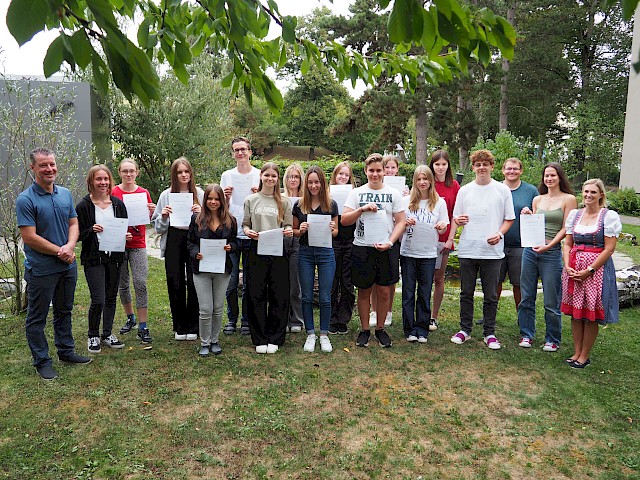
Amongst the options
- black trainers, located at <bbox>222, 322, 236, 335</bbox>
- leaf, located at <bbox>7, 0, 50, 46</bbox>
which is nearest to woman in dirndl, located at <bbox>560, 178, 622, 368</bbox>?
black trainers, located at <bbox>222, 322, 236, 335</bbox>

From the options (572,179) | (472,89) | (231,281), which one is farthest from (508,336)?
(572,179)

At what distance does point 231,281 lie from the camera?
594cm

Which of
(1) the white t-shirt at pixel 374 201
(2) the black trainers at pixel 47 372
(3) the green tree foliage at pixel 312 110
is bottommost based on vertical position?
(2) the black trainers at pixel 47 372

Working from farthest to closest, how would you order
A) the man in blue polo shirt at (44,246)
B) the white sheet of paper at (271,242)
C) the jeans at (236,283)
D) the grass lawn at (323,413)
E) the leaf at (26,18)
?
the jeans at (236,283) → the white sheet of paper at (271,242) → the man in blue polo shirt at (44,246) → the grass lawn at (323,413) → the leaf at (26,18)

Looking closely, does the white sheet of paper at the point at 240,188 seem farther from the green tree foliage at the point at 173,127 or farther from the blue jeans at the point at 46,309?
the green tree foliage at the point at 173,127

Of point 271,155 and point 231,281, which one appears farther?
point 271,155

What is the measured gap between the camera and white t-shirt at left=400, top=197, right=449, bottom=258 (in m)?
5.59

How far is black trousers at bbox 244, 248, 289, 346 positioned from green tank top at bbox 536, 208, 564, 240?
2.75m

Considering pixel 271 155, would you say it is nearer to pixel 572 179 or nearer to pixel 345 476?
pixel 572 179

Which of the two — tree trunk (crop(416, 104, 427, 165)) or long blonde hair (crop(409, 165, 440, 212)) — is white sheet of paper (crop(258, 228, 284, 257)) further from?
tree trunk (crop(416, 104, 427, 165))

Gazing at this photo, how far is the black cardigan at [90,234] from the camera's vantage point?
16.6 ft

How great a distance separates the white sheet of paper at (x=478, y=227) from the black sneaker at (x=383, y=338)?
1.36m

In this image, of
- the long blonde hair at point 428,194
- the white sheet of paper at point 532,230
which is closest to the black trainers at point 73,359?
the long blonde hair at point 428,194

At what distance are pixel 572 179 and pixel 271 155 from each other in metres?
26.3
